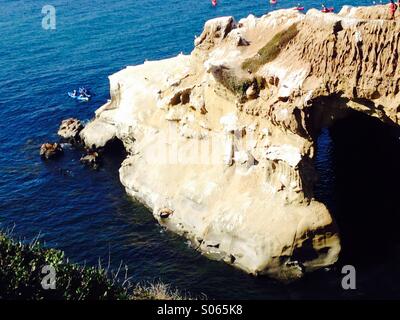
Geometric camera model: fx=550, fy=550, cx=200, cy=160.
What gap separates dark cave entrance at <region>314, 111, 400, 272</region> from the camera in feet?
165

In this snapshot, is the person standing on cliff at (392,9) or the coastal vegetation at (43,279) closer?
the coastal vegetation at (43,279)

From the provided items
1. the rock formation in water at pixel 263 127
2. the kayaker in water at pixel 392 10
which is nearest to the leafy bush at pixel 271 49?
the rock formation in water at pixel 263 127

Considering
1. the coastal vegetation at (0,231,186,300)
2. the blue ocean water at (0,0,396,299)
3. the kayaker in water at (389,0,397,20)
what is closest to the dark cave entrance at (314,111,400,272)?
the blue ocean water at (0,0,396,299)

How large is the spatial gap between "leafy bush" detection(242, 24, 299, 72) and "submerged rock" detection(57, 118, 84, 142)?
3443 cm

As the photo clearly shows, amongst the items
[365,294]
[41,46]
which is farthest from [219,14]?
[365,294]

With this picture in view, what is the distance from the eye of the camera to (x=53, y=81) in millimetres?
96938

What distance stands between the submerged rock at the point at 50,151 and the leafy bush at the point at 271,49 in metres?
33.7

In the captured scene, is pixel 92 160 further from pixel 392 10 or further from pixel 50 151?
pixel 392 10

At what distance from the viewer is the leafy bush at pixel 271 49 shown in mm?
48938

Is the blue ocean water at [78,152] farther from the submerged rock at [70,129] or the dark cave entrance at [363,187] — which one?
the dark cave entrance at [363,187]

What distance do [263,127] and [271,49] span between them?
717 centimetres

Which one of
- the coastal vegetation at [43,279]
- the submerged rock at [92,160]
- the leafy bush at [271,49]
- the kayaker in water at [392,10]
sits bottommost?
the submerged rock at [92,160]

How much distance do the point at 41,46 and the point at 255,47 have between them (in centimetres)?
7199
